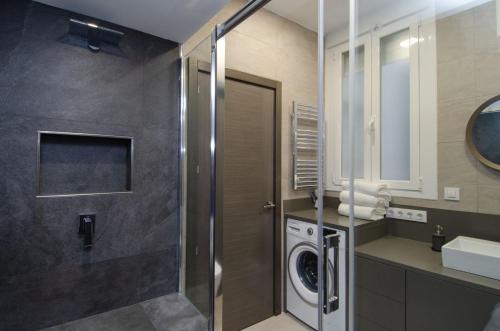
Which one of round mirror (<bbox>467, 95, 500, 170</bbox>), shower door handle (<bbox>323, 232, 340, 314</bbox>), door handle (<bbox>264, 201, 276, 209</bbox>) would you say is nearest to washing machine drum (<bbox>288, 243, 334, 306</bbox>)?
door handle (<bbox>264, 201, 276, 209</bbox>)

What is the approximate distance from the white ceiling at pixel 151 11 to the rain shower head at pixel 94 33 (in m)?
0.11

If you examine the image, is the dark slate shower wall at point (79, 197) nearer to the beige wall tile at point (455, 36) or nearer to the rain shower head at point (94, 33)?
the rain shower head at point (94, 33)

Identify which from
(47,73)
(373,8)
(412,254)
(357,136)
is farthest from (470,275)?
(47,73)

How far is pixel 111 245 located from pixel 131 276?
11.8 inches

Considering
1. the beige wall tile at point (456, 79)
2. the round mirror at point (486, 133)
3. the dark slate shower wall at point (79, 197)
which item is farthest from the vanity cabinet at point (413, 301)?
the dark slate shower wall at point (79, 197)

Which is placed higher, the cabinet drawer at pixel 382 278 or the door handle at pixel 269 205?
the door handle at pixel 269 205

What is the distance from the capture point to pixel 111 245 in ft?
6.31

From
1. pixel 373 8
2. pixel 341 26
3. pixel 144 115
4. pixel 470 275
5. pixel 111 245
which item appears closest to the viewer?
pixel 470 275

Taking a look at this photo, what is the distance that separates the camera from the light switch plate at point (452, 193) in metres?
1.46

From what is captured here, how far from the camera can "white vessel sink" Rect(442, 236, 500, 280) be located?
1.14m

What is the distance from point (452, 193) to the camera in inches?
58.2

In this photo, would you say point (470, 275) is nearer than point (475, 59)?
Yes

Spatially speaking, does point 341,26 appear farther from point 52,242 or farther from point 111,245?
point 52,242

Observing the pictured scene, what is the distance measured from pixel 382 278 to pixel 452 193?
0.64m
